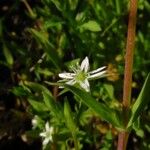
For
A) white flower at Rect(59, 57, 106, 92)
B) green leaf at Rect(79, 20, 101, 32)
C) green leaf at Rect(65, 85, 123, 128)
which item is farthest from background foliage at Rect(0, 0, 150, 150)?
green leaf at Rect(65, 85, 123, 128)

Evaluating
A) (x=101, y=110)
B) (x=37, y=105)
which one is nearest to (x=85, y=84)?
(x=101, y=110)

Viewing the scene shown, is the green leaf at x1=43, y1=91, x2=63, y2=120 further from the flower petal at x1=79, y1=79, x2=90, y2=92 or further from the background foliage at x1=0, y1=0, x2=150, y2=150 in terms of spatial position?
the flower petal at x1=79, y1=79, x2=90, y2=92

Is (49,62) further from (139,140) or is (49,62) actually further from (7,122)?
(139,140)

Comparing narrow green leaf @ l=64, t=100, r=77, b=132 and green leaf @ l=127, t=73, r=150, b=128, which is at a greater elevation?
green leaf @ l=127, t=73, r=150, b=128

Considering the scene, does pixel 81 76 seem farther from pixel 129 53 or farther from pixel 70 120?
pixel 129 53

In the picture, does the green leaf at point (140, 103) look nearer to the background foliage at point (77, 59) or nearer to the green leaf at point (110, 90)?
the background foliage at point (77, 59)

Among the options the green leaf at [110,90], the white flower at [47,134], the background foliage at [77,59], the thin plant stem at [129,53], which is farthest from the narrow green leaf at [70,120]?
the green leaf at [110,90]

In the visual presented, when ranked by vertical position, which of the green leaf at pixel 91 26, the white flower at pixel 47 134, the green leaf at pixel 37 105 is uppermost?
the green leaf at pixel 91 26

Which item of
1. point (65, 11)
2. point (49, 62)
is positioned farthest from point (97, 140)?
point (65, 11)

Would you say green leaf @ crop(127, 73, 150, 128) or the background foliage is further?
the background foliage
